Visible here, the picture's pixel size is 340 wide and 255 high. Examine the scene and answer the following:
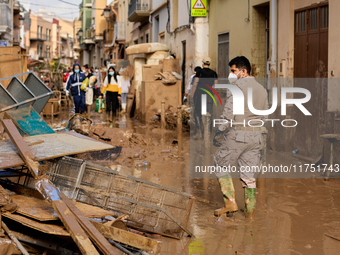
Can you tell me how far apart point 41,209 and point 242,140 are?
93.3 inches

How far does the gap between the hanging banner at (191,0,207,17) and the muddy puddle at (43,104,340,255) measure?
7.71 metres

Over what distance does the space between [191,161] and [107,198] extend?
4807 millimetres

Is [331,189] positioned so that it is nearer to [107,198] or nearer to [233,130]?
[233,130]

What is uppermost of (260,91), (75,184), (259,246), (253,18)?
(253,18)

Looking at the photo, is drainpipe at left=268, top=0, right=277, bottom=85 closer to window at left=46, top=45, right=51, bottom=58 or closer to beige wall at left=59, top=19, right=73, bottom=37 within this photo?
window at left=46, top=45, right=51, bottom=58

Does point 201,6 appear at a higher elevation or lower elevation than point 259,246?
higher

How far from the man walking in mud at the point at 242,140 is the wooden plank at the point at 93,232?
2075mm

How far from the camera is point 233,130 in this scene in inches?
223

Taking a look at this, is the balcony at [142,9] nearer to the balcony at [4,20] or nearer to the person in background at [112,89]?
the person in background at [112,89]

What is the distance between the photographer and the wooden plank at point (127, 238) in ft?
13.7

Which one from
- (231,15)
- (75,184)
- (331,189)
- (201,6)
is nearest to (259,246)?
(75,184)

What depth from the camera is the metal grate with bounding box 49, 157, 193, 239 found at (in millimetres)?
4789

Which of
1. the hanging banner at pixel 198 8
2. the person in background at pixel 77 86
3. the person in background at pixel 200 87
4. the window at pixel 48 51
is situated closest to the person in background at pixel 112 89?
the person in background at pixel 77 86

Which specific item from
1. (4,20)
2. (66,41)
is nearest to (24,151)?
(4,20)
